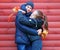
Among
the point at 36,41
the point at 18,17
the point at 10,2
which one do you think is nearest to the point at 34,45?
the point at 36,41

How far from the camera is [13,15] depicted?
482 centimetres

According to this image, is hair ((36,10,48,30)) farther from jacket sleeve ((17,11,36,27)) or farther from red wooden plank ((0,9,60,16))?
red wooden plank ((0,9,60,16))

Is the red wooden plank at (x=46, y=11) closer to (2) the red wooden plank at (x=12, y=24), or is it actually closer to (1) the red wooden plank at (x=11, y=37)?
(2) the red wooden plank at (x=12, y=24)

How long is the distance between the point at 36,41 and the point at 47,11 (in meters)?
0.66

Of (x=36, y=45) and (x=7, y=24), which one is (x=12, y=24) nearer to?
(x=7, y=24)

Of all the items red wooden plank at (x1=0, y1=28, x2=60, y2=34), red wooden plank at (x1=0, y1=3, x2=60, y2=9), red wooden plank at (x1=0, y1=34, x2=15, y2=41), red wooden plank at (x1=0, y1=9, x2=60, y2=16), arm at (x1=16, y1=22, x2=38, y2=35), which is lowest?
red wooden plank at (x1=0, y1=34, x2=15, y2=41)

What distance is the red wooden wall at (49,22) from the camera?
482 centimetres

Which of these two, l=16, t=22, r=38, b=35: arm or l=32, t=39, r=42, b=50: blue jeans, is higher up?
l=16, t=22, r=38, b=35: arm

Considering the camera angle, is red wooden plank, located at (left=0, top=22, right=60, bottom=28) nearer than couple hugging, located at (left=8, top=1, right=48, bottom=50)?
No

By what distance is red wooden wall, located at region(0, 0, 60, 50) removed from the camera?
4.82 metres

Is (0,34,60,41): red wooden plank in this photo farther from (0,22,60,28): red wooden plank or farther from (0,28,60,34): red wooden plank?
(0,22,60,28): red wooden plank

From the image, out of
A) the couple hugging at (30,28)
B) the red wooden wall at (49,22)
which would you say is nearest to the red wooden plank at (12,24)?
the red wooden wall at (49,22)

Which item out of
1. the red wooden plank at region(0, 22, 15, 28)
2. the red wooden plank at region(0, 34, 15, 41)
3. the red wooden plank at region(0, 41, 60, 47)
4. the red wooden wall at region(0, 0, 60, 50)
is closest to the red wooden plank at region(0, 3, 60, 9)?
the red wooden wall at region(0, 0, 60, 50)

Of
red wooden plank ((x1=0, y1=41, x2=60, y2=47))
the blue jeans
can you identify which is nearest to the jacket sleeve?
the blue jeans
